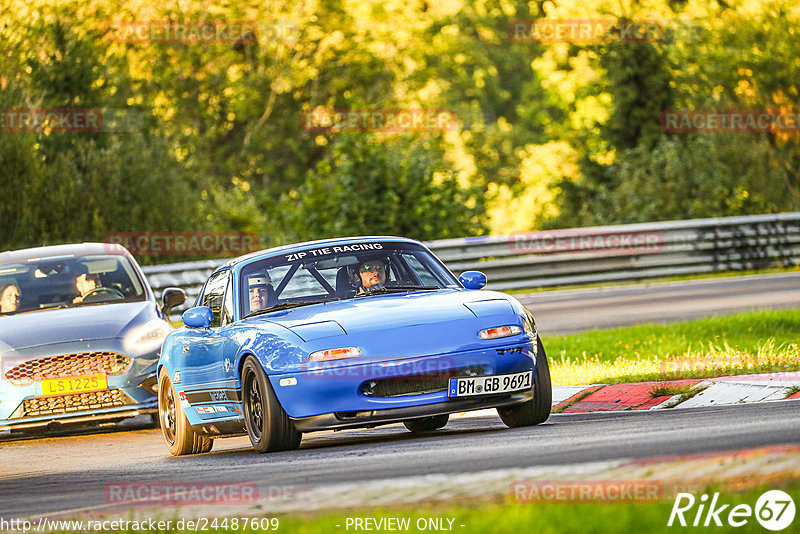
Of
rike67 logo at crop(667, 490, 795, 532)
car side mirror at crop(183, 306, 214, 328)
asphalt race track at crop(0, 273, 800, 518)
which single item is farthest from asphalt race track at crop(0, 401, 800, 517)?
rike67 logo at crop(667, 490, 795, 532)

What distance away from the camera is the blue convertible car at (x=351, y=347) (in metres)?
9.36

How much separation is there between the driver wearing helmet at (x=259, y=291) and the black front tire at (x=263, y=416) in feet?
2.37

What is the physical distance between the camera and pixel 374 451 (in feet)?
30.0

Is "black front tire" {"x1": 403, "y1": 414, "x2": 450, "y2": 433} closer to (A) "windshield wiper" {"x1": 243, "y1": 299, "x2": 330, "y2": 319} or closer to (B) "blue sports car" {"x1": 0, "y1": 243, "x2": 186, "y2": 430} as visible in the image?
(A) "windshield wiper" {"x1": 243, "y1": 299, "x2": 330, "y2": 319}

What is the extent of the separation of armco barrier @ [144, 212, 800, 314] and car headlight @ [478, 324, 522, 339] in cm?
1641

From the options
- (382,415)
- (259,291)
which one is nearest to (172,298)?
(259,291)

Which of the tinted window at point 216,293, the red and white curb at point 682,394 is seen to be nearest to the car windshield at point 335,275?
the tinted window at point 216,293

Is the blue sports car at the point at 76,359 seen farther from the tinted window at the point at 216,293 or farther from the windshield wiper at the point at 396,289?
the windshield wiper at the point at 396,289

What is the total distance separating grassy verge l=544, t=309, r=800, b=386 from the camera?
1255cm

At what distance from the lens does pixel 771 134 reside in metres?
41.1

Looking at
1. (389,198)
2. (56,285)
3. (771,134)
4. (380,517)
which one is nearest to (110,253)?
(56,285)

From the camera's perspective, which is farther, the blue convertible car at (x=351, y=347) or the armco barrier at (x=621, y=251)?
the armco barrier at (x=621, y=251)

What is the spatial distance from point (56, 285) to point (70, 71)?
2015 cm

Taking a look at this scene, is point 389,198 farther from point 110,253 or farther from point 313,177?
point 110,253
